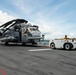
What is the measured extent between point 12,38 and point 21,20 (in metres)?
3.78

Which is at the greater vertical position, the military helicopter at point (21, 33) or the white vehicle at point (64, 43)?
the military helicopter at point (21, 33)

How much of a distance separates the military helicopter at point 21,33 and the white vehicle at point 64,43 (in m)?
6.78

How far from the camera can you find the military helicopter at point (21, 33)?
92.2 ft

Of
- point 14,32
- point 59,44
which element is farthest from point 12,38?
point 59,44

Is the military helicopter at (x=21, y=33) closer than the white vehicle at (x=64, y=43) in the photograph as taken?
No

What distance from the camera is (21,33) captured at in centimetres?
2902

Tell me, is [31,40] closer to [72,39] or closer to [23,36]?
[23,36]

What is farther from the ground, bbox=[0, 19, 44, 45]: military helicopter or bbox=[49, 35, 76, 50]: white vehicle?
bbox=[0, 19, 44, 45]: military helicopter

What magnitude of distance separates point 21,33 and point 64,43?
10.8 m

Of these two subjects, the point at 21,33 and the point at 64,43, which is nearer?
the point at 64,43

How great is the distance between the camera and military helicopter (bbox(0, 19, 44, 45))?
28.1 metres

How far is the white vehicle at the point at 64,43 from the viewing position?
771 inches

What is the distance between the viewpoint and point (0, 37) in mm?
30547

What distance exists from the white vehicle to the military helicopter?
6.78 m
